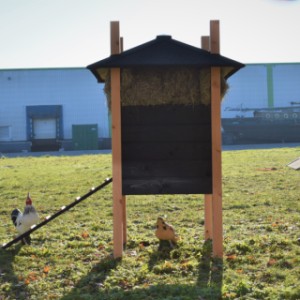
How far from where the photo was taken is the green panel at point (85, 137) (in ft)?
144

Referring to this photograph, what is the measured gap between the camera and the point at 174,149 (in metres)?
6.11

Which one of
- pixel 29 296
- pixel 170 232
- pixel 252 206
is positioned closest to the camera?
pixel 29 296

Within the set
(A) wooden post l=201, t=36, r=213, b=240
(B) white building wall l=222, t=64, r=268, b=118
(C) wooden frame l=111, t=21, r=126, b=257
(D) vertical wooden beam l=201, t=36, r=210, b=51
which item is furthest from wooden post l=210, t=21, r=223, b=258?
(B) white building wall l=222, t=64, r=268, b=118

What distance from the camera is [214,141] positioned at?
6.03 metres

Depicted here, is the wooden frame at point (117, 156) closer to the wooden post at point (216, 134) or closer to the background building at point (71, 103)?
the wooden post at point (216, 134)

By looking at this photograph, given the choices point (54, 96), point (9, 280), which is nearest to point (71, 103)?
point (54, 96)

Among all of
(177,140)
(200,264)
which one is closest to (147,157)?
(177,140)

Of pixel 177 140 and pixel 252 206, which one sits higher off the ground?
pixel 177 140

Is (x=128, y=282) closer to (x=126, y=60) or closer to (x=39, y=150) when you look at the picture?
(x=126, y=60)

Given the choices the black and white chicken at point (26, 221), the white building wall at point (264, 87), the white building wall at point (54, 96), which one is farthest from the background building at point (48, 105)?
the black and white chicken at point (26, 221)

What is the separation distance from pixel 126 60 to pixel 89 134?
3885 cm

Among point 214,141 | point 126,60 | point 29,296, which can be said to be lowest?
point 29,296

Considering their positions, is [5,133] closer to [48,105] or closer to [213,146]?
[48,105]

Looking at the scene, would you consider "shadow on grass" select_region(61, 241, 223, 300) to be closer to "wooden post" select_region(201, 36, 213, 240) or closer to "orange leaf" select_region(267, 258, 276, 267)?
"orange leaf" select_region(267, 258, 276, 267)
